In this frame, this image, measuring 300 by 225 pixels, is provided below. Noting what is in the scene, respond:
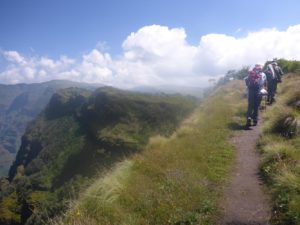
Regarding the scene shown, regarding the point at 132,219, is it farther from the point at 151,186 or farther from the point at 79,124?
the point at 79,124

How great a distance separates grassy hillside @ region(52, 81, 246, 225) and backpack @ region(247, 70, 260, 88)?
3.55 metres

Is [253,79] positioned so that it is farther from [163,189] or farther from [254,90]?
[163,189]

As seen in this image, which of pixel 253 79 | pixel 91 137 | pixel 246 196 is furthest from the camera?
pixel 91 137

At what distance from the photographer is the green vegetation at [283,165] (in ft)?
20.7

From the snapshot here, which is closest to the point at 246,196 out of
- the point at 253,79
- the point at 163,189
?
the point at 163,189

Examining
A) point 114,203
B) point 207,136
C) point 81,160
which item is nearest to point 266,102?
point 207,136

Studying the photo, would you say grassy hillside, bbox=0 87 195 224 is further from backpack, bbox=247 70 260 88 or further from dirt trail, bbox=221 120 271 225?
dirt trail, bbox=221 120 271 225

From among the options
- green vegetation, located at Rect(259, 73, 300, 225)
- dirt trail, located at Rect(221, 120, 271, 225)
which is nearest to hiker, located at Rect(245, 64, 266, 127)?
green vegetation, located at Rect(259, 73, 300, 225)

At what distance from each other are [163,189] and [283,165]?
3196mm

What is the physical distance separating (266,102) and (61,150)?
140008 millimetres

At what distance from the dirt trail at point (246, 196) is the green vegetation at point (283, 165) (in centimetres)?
25

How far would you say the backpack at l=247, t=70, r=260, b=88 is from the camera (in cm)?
1494

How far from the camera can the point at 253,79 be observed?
1505 centimetres

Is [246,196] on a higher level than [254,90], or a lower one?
lower
